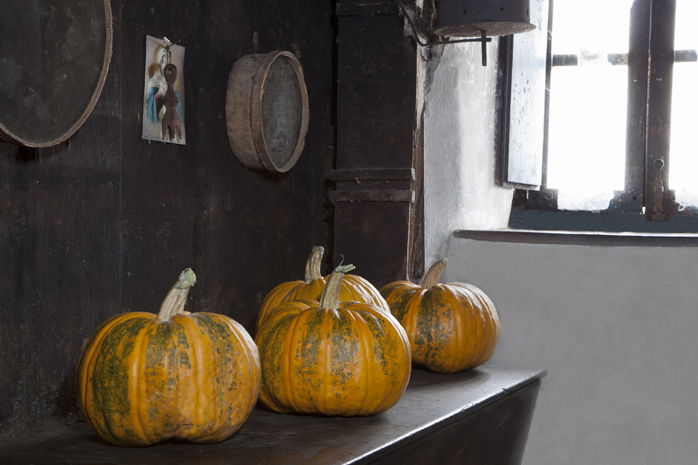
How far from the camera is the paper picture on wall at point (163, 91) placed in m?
2.39

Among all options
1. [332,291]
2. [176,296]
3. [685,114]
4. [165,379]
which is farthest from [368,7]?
[685,114]

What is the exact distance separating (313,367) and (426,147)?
1579mm

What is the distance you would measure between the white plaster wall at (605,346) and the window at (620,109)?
1.21 m

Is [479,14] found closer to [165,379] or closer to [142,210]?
[142,210]

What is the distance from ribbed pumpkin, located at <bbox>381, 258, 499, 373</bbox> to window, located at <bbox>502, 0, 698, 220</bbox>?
191 cm

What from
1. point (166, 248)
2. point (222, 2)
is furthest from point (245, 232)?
point (222, 2)

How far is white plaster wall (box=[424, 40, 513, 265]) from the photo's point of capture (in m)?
3.55

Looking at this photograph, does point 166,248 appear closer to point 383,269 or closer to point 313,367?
point 313,367

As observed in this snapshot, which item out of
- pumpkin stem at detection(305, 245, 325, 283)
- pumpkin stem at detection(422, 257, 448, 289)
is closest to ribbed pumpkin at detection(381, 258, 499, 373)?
pumpkin stem at detection(422, 257, 448, 289)

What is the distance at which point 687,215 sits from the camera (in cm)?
487

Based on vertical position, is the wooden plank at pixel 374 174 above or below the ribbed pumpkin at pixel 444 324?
above

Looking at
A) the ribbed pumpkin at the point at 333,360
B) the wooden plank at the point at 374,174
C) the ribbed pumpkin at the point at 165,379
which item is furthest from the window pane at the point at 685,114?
the ribbed pumpkin at the point at 165,379

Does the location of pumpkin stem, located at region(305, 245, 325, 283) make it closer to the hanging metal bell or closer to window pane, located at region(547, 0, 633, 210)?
the hanging metal bell

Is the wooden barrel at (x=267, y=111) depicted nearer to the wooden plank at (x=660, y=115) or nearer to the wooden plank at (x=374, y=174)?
the wooden plank at (x=374, y=174)
